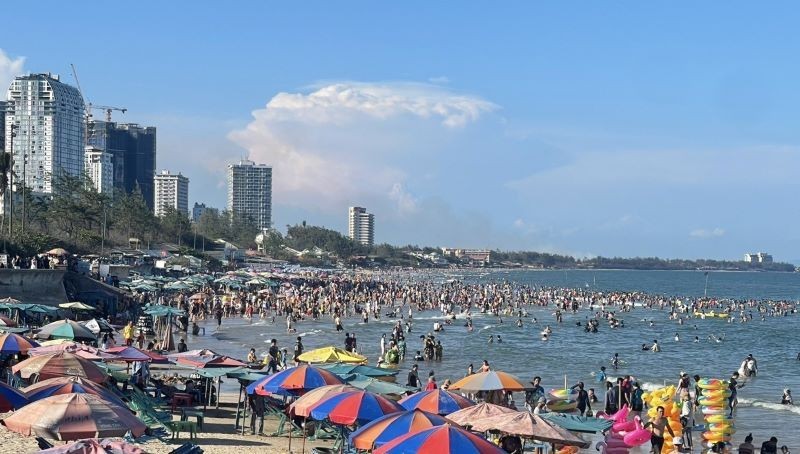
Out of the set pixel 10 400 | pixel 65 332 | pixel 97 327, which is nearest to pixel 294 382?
pixel 10 400

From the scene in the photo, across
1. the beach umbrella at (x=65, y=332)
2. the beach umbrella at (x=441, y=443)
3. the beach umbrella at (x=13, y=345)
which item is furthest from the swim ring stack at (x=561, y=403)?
the beach umbrella at (x=441, y=443)

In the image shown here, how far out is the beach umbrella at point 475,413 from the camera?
13.0 meters

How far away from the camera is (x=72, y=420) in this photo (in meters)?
10.7

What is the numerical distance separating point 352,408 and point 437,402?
1805 mm

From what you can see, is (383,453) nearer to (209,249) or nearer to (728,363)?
(728,363)

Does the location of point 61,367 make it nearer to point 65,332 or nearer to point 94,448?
point 94,448

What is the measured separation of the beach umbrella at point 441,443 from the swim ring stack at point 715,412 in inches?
449

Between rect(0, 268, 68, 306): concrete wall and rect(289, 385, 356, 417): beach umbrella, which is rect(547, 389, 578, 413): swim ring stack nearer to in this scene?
rect(289, 385, 356, 417): beach umbrella

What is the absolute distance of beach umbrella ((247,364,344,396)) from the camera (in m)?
15.5

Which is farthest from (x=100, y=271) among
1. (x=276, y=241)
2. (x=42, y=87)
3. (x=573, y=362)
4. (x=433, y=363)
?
(x=42, y=87)

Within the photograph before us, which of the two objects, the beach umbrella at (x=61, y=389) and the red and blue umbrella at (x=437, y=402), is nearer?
the beach umbrella at (x=61, y=389)

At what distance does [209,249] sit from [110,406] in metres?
112

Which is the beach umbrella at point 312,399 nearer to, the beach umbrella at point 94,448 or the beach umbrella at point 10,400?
the beach umbrella at point 10,400

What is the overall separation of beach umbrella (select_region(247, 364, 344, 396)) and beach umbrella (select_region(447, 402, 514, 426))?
300 centimetres
